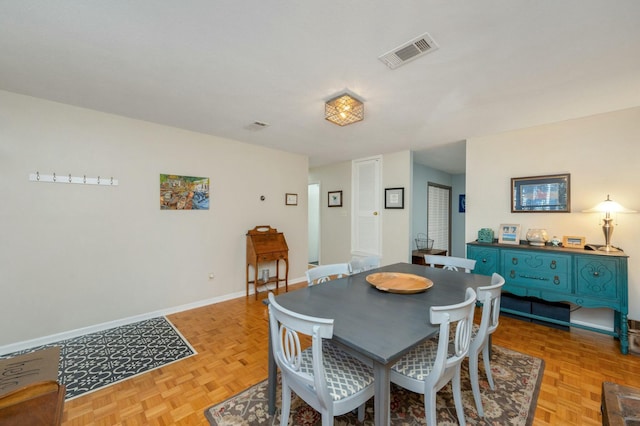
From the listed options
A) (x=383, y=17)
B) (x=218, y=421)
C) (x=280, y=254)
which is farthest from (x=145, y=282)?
(x=383, y=17)

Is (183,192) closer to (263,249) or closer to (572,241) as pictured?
(263,249)

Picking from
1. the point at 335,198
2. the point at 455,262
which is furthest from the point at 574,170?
the point at 335,198

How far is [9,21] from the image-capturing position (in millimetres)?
1514

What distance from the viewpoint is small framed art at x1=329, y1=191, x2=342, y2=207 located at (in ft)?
18.6

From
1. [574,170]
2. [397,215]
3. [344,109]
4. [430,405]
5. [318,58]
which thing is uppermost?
[318,58]

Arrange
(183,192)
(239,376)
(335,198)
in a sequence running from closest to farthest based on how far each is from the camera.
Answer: (239,376) → (183,192) → (335,198)

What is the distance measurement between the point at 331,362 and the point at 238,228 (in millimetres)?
2970

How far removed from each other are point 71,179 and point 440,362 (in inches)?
147

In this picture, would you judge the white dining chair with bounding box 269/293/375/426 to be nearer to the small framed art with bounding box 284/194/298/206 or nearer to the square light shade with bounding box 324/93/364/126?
the square light shade with bounding box 324/93/364/126

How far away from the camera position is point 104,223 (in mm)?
2900

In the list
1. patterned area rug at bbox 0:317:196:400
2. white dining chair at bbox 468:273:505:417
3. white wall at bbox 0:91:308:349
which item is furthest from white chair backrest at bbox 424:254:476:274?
white wall at bbox 0:91:308:349

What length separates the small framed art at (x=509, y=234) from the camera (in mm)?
3250

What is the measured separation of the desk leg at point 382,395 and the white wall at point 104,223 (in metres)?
3.14

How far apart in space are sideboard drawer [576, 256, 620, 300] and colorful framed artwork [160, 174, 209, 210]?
4552mm
